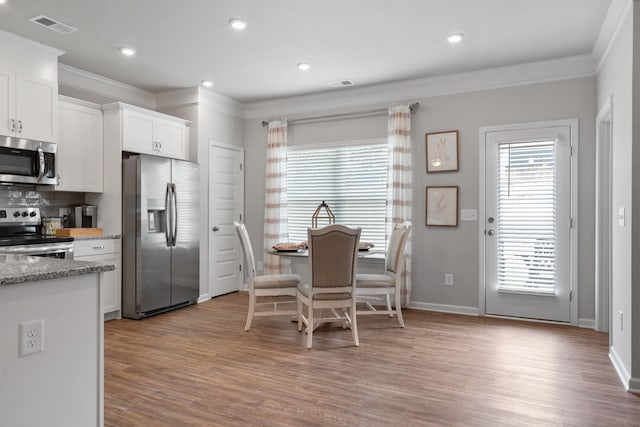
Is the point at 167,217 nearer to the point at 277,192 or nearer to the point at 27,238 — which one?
the point at 27,238

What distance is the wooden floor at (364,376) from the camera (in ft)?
7.85

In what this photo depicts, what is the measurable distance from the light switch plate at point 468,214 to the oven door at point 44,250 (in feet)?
13.1

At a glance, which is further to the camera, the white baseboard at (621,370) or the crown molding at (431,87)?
the crown molding at (431,87)

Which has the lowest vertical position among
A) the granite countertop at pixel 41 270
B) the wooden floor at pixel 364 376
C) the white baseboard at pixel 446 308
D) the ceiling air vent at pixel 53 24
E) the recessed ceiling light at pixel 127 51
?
the wooden floor at pixel 364 376

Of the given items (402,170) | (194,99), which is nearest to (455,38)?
(402,170)

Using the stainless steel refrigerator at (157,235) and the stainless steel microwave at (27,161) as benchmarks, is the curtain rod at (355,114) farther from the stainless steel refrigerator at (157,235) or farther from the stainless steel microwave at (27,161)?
the stainless steel microwave at (27,161)

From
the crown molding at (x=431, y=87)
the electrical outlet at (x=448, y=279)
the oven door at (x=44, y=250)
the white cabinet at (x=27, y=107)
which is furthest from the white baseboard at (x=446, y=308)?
the white cabinet at (x=27, y=107)

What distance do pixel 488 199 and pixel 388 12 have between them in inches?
91.7

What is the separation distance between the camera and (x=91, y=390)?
5.26 ft

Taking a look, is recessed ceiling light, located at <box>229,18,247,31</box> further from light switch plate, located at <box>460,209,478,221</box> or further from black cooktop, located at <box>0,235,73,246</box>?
light switch plate, located at <box>460,209,478,221</box>

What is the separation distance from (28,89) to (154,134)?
4.40 feet

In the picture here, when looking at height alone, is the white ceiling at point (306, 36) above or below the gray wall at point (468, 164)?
above

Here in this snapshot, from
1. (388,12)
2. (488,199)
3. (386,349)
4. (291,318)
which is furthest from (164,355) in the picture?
(488,199)

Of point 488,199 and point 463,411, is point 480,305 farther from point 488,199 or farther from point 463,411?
point 463,411
